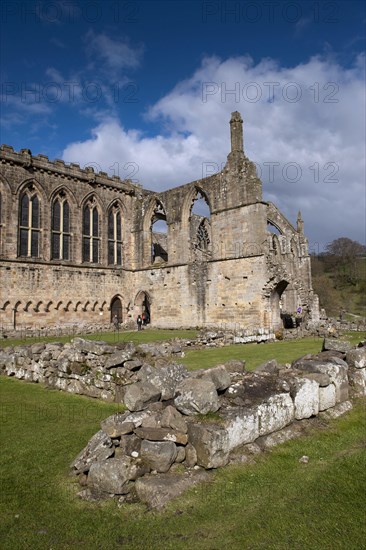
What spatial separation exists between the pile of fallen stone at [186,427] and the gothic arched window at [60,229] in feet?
68.4

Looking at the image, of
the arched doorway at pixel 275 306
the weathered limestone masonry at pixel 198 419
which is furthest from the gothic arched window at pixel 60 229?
the weathered limestone masonry at pixel 198 419

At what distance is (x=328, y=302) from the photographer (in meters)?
44.7

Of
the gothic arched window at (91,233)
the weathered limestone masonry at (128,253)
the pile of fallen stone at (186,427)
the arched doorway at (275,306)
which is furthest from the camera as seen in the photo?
the gothic arched window at (91,233)

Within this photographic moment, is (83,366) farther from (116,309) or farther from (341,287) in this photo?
(341,287)

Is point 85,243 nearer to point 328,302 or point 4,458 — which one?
point 4,458

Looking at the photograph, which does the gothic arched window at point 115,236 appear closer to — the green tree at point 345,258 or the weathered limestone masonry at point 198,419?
the weathered limestone masonry at point 198,419

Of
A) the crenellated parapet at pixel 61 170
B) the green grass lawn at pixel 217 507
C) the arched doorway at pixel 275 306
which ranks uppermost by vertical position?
the crenellated parapet at pixel 61 170

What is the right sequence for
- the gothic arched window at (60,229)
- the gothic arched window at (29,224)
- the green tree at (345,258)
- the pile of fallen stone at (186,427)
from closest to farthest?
the pile of fallen stone at (186,427) < the gothic arched window at (29,224) < the gothic arched window at (60,229) < the green tree at (345,258)

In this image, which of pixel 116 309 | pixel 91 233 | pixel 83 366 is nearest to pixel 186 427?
pixel 83 366

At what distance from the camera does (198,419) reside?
499 cm

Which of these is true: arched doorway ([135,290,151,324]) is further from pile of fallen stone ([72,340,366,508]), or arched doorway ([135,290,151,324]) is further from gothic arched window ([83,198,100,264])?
pile of fallen stone ([72,340,366,508])

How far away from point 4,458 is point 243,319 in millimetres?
17750

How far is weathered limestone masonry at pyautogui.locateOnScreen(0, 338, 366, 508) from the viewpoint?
4.36 meters

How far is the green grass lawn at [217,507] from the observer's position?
11.2ft
